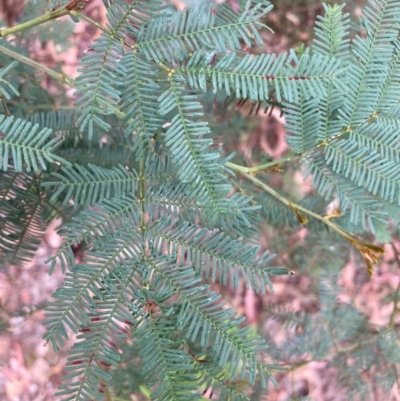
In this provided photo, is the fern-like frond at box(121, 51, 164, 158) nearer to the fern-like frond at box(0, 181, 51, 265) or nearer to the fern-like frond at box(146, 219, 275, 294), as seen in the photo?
the fern-like frond at box(146, 219, 275, 294)

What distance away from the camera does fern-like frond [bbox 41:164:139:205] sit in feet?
2.03

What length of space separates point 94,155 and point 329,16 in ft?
1.70

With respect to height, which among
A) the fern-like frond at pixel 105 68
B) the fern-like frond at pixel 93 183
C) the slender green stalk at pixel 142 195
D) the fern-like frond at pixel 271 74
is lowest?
the slender green stalk at pixel 142 195

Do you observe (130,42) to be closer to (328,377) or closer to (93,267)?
(93,267)

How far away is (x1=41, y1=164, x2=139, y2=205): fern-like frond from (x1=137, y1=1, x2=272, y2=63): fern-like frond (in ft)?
0.65

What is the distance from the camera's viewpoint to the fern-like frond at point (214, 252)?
575 millimetres

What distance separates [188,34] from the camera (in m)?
0.56

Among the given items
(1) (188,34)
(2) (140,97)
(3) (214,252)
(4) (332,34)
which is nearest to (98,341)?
(3) (214,252)

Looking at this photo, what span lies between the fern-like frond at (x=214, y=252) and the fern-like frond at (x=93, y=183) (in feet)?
0.30

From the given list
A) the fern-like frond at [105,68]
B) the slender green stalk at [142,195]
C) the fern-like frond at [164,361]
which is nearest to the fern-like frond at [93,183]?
the slender green stalk at [142,195]

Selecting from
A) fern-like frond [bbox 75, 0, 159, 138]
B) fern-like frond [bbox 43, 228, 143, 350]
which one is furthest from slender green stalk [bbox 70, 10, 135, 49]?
fern-like frond [bbox 43, 228, 143, 350]

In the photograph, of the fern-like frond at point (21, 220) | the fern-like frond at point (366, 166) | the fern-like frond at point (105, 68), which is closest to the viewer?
the fern-like frond at point (105, 68)

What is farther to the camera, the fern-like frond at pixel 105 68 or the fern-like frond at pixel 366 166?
the fern-like frond at pixel 366 166

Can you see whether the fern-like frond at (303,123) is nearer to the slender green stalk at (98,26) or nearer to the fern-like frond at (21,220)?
the slender green stalk at (98,26)
